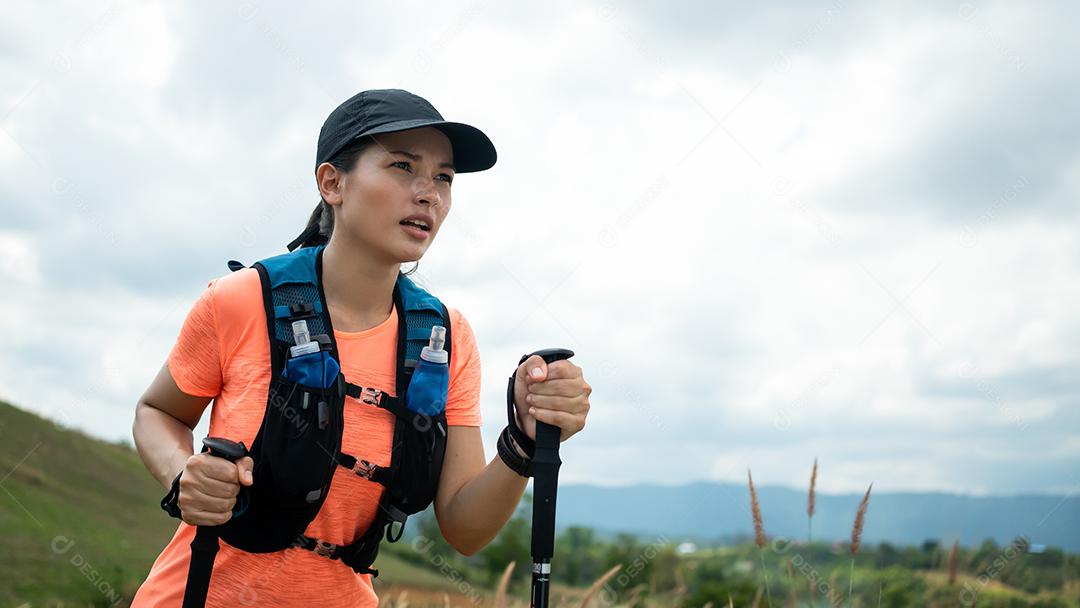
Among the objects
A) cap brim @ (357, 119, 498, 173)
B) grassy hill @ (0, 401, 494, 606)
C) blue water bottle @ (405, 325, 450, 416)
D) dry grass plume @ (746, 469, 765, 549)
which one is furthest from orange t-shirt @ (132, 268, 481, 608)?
grassy hill @ (0, 401, 494, 606)

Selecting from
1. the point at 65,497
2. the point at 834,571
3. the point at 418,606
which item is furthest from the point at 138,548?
the point at 834,571

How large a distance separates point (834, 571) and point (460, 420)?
9.06 ft

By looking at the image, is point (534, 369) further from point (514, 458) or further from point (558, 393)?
point (514, 458)

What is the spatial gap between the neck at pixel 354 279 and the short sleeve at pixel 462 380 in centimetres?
37

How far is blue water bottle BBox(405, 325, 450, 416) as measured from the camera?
362 centimetres

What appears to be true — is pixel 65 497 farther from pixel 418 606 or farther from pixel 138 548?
pixel 418 606

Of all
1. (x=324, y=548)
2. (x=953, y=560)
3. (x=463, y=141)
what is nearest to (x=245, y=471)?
(x=324, y=548)

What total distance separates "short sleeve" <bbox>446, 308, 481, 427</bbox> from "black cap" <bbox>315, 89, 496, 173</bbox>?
71 centimetres

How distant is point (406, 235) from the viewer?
369 cm

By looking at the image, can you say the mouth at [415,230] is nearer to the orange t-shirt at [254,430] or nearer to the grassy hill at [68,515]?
the orange t-shirt at [254,430]

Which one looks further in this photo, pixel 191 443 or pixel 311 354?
pixel 191 443

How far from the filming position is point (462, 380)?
13.0 feet

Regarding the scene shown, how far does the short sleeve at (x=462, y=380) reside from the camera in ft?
12.9

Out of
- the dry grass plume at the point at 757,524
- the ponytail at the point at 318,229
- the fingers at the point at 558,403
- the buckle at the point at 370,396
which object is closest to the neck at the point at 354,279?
the ponytail at the point at 318,229
